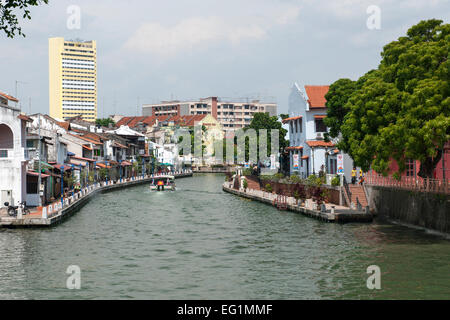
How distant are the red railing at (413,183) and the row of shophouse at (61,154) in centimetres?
2770

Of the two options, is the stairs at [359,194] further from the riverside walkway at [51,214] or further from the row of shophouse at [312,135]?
the riverside walkway at [51,214]

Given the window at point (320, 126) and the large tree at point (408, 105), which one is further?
the window at point (320, 126)

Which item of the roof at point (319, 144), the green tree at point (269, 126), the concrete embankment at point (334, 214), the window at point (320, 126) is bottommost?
the concrete embankment at point (334, 214)

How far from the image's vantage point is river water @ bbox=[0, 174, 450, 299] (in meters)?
25.2

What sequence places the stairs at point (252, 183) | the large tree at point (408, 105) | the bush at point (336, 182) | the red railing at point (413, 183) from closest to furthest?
the large tree at point (408, 105), the red railing at point (413, 183), the bush at point (336, 182), the stairs at point (252, 183)

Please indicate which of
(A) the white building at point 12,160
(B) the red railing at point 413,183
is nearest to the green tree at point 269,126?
(B) the red railing at point 413,183

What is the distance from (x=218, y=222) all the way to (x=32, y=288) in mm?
25745

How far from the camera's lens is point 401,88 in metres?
39.4

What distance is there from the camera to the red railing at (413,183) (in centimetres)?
3746

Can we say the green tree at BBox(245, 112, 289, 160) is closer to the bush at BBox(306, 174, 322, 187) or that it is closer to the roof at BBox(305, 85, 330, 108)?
the roof at BBox(305, 85, 330, 108)

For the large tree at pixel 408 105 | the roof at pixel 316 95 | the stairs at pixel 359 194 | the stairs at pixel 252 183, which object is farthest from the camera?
the stairs at pixel 252 183
